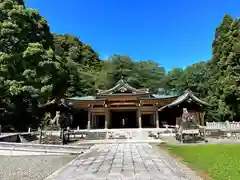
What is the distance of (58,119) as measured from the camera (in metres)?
15.3

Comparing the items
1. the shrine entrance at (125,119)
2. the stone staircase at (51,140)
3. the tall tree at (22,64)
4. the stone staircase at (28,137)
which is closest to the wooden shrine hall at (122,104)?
the shrine entrance at (125,119)

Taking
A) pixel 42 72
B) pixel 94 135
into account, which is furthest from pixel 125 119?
pixel 42 72

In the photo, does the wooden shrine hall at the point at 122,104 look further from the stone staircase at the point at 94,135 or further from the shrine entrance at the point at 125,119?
the stone staircase at the point at 94,135

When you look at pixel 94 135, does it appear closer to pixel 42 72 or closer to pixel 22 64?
pixel 42 72

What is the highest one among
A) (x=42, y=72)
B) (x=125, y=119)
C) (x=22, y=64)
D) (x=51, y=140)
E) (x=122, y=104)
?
(x=22, y=64)

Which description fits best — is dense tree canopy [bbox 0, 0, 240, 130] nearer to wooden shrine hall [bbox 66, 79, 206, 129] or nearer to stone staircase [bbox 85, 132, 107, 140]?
wooden shrine hall [bbox 66, 79, 206, 129]

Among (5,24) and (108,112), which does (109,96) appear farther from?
(5,24)

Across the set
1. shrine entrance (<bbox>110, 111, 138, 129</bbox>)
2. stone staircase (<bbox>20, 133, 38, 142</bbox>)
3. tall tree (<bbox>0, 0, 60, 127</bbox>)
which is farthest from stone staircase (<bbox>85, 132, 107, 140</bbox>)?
shrine entrance (<bbox>110, 111, 138, 129</bbox>)

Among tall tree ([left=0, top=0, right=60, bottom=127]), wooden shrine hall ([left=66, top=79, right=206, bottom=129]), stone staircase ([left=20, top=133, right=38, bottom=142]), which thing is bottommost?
stone staircase ([left=20, top=133, right=38, bottom=142])

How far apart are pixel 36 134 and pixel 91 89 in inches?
863

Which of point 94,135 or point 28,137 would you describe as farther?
point 94,135

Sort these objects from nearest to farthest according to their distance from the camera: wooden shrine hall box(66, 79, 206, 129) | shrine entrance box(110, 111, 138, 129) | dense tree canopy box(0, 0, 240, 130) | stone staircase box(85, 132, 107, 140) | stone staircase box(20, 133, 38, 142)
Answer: stone staircase box(20, 133, 38, 142) → stone staircase box(85, 132, 107, 140) → dense tree canopy box(0, 0, 240, 130) → wooden shrine hall box(66, 79, 206, 129) → shrine entrance box(110, 111, 138, 129)

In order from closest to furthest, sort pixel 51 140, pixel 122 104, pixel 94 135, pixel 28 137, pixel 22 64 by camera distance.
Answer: pixel 51 140 → pixel 28 137 → pixel 94 135 → pixel 22 64 → pixel 122 104

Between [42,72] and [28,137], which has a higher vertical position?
[42,72]
